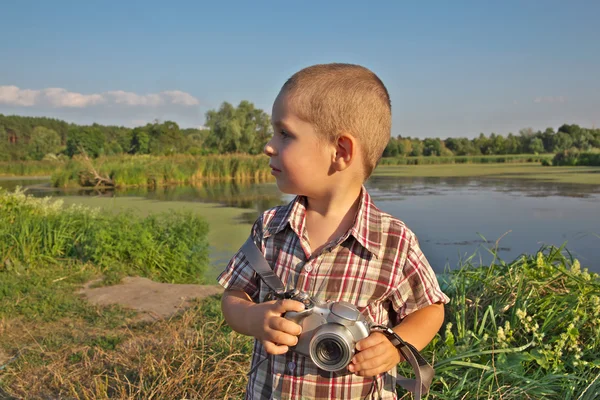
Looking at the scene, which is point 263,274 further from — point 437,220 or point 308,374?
point 437,220

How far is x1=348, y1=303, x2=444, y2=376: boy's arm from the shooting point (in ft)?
2.95

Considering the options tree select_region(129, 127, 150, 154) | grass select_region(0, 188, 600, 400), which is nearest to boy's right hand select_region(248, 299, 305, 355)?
grass select_region(0, 188, 600, 400)

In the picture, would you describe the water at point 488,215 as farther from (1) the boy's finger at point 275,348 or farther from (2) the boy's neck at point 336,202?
(1) the boy's finger at point 275,348

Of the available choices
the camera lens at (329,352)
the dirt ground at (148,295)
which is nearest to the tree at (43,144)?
the dirt ground at (148,295)

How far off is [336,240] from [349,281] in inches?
3.7

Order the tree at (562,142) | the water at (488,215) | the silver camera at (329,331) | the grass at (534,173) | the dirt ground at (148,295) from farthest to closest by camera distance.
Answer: the tree at (562,142) < the grass at (534,173) < the water at (488,215) < the dirt ground at (148,295) < the silver camera at (329,331)

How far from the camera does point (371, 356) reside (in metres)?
0.90

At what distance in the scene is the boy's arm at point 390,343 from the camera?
2.95ft

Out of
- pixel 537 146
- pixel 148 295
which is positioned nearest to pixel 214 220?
pixel 148 295

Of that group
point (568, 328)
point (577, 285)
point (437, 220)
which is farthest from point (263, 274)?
Result: point (437, 220)

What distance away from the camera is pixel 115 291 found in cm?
404

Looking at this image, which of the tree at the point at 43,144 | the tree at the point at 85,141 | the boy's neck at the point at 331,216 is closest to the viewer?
the boy's neck at the point at 331,216

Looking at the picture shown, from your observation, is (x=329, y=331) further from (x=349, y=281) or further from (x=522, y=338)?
(x=522, y=338)

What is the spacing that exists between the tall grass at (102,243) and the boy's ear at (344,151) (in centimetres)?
391
